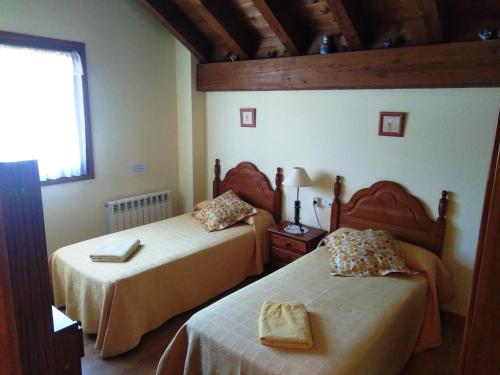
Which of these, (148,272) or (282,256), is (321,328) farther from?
(282,256)

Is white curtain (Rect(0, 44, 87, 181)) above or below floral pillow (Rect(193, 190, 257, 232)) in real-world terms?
above

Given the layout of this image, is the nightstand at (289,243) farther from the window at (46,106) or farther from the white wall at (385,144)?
the window at (46,106)

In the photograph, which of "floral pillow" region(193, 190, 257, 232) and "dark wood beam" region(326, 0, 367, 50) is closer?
"dark wood beam" region(326, 0, 367, 50)

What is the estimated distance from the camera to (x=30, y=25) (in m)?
2.96

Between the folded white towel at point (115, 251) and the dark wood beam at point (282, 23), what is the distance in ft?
6.86

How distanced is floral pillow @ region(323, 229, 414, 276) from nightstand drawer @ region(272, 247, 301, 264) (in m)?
0.59

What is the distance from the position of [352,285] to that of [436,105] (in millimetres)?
1471

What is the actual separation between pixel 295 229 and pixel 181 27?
2.29m

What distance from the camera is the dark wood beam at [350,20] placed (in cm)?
262

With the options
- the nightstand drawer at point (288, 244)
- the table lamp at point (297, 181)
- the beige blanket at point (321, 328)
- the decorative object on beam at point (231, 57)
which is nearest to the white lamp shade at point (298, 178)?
the table lamp at point (297, 181)

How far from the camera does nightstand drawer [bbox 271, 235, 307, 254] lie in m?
3.26

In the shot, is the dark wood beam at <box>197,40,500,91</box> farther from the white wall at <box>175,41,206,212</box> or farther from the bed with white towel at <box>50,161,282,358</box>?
the bed with white towel at <box>50,161,282,358</box>

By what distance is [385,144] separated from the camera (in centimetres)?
303

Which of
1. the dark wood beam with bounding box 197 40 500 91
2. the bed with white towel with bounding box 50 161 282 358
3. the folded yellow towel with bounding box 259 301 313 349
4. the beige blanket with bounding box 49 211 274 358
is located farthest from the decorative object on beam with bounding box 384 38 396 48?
the folded yellow towel with bounding box 259 301 313 349
